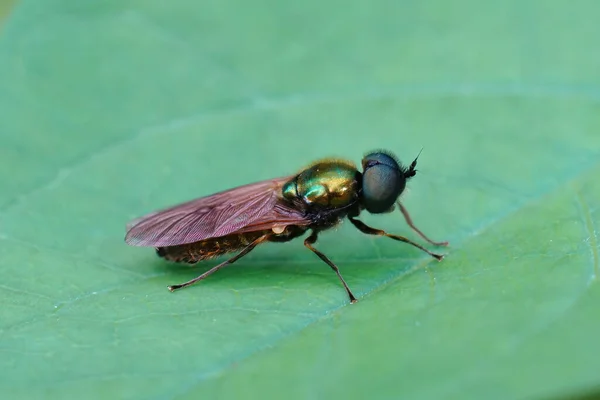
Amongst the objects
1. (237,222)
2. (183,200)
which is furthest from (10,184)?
(237,222)

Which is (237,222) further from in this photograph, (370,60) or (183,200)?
(370,60)

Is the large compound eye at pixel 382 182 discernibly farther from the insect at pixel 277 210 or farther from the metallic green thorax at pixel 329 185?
the metallic green thorax at pixel 329 185

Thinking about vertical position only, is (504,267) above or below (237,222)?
below

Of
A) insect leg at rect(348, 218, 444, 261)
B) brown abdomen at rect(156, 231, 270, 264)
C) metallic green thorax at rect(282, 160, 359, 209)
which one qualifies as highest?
metallic green thorax at rect(282, 160, 359, 209)

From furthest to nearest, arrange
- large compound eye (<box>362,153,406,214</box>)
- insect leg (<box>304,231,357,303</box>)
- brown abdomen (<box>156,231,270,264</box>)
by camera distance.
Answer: brown abdomen (<box>156,231,270,264</box>) → large compound eye (<box>362,153,406,214</box>) → insect leg (<box>304,231,357,303</box>)

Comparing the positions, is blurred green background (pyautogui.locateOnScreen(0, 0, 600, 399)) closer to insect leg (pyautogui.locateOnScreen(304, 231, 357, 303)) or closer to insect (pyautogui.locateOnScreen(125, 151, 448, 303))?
insect leg (pyautogui.locateOnScreen(304, 231, 357, 303))

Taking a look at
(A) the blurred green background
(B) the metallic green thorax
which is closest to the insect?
(B) the metallic green thorax
